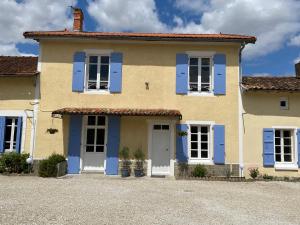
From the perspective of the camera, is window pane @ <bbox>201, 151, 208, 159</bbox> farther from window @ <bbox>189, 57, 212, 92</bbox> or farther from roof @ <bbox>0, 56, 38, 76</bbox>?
roof @ <bbox>0, 56, 38, 76</bbox>

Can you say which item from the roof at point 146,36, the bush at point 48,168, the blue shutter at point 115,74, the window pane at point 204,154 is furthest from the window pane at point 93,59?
the window pane at point 204,154

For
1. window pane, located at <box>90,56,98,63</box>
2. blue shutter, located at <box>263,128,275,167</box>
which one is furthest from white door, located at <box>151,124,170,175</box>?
blue shutter, located at <box>263,128,275,167</box>

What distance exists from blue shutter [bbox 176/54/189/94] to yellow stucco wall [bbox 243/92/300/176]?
2554 millimetres

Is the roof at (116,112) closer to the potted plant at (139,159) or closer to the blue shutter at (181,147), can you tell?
the blue shutter at (181,147)

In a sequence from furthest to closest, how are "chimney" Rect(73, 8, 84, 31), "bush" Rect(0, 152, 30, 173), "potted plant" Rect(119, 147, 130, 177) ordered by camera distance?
"chimney" Rect(73, 8, 84, 31), "potted plant" Rect(119, 147, 130, 177), "bush" Rect(0, 152, 30, 173)

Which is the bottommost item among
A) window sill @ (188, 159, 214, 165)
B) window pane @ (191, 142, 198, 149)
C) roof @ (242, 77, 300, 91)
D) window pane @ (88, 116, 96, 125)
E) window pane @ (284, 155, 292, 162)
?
window sill @ (188, 159, 214, 165)

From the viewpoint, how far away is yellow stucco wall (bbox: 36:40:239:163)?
13312 mm

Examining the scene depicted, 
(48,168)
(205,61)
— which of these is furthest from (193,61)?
(48,168)

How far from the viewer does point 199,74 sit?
13.6 m

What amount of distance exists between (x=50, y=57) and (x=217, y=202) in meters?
9.26

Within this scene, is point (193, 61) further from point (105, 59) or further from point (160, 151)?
point (160, 151)

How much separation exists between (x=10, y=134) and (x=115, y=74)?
508 centimetres

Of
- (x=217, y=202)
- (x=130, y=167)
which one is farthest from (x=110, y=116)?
(x=217, y=202)

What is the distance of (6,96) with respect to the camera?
44.1 ft
